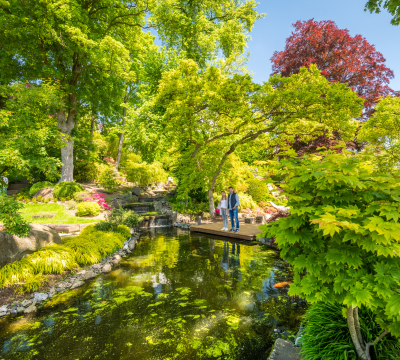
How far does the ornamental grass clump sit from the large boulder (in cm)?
601

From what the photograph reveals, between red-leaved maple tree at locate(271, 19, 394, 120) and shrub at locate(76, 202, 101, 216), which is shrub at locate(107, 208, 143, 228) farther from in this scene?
red-leaved maple tree at locate(271, 19, 394, 120)

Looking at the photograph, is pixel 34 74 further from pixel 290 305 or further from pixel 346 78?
pixel 346 78

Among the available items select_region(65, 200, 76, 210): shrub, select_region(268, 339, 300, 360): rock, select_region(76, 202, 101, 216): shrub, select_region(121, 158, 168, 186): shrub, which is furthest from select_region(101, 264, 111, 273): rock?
select_region(121, 158, 168, 186): shrub

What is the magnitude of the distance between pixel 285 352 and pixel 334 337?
0.63 m

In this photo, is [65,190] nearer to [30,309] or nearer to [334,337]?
[30,309]

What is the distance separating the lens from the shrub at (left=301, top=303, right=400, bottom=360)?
7.23 ft

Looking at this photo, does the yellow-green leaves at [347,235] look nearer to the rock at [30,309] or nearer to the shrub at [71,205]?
the rock at [30,309]

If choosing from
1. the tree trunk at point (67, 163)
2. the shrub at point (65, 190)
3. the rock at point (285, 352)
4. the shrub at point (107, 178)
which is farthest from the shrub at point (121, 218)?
the shrub at point (107, 178)

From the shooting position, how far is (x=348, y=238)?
5.63ft

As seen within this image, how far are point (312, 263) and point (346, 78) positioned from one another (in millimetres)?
18811

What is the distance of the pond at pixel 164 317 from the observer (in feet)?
9.86

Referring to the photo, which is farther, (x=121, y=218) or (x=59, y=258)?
(x=121, y=218)

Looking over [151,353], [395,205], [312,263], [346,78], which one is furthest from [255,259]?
[346,78]

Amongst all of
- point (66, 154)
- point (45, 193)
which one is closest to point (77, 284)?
point (45, 193)
